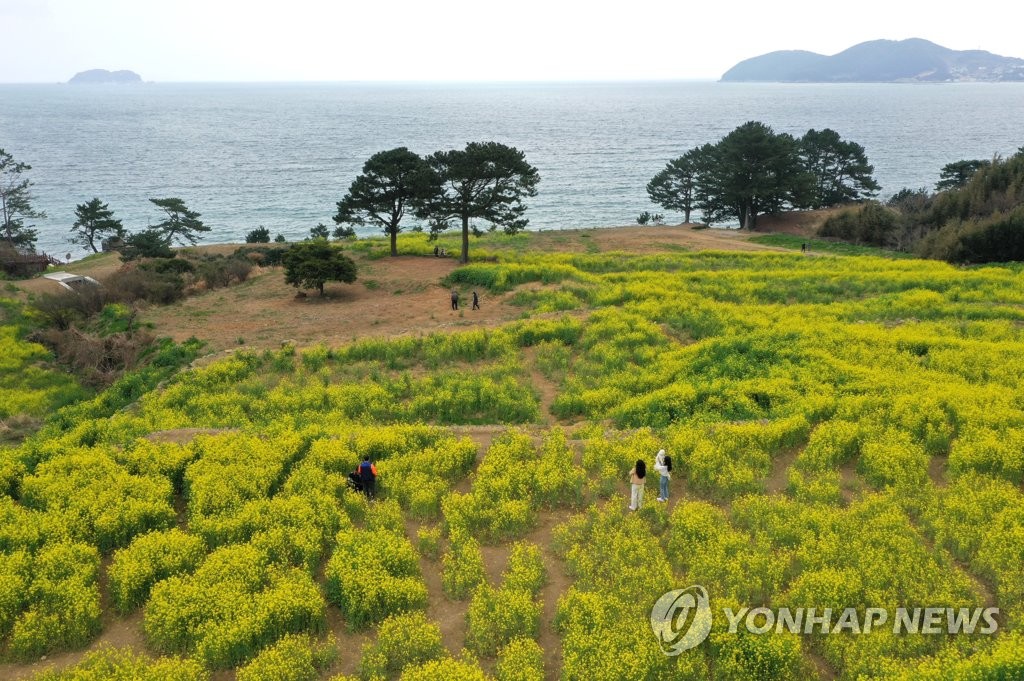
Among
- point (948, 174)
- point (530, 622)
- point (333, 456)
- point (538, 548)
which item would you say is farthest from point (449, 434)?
point (948, 174)

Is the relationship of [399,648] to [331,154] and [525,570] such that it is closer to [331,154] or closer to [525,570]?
[525,570]

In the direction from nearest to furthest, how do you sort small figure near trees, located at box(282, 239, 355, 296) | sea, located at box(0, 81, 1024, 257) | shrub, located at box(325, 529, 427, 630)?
shrub, located at box(325, 529, 427, 630) < small figure near trees, located at box(282, 239, 355, 296) < sea, located at box(0, 81, 1024, 257)

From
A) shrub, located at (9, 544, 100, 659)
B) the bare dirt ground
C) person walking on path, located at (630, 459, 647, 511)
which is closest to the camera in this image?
shrub, located at (9, 544, 100, 659)

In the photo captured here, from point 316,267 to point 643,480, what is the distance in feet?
78.9

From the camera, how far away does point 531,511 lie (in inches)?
464

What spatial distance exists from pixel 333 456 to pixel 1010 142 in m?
151

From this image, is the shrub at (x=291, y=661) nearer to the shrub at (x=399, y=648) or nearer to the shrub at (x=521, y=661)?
the shrub at (x=399, y=648)

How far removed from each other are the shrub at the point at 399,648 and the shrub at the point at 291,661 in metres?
0.54

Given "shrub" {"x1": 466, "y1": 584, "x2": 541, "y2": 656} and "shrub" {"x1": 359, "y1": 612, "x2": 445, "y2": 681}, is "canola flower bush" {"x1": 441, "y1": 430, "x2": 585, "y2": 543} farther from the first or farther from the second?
"shrub" {"x1": 359, "y1": 612, "x2": 445, "y2": 681}

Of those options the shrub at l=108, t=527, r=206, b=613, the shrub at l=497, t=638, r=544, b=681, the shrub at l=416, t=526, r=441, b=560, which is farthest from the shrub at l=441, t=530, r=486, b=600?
the shrub at l=108, t=527, r=206, b=613

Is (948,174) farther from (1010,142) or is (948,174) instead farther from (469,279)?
(1010,142)

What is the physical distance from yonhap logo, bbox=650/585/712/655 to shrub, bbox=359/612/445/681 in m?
2.96

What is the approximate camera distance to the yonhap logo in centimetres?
828
